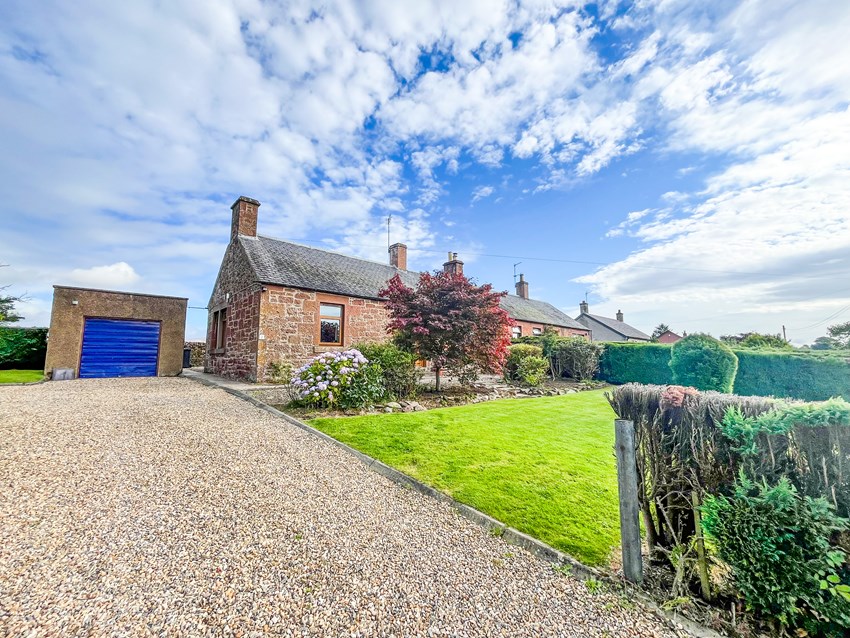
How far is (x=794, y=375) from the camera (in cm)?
970

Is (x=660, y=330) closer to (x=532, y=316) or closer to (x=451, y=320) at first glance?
(x=532, y=316)

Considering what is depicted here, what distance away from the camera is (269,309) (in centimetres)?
1207

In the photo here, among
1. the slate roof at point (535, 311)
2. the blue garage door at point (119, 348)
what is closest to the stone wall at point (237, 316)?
the blue garage door at point (119, 348)

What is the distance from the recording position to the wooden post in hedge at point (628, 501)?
91.0 inches

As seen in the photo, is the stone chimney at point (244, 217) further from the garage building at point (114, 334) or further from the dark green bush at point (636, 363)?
the dark green bush at point (636, 363)

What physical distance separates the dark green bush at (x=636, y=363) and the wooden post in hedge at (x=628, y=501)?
12.6m

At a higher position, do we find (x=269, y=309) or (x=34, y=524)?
(x=269, y=309)

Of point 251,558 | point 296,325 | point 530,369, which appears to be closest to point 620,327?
point 530,369

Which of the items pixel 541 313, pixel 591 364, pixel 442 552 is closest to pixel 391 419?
pixel 442 552

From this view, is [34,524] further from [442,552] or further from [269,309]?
[269,309]

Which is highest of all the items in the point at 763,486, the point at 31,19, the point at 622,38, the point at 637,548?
the point at 622,38

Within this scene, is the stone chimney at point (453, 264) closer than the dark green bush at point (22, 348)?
Yes

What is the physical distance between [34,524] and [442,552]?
3.39 metres

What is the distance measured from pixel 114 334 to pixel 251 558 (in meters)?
15.6
